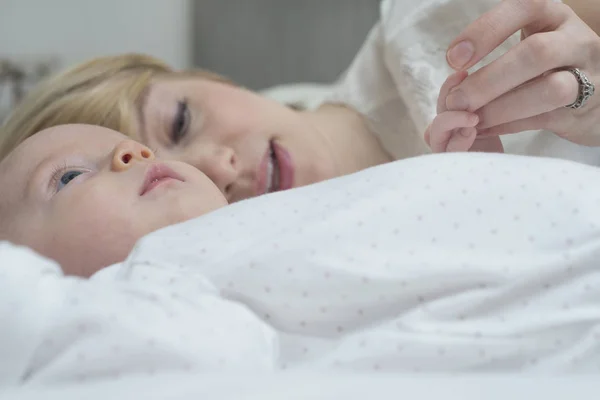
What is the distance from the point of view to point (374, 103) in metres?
1.17

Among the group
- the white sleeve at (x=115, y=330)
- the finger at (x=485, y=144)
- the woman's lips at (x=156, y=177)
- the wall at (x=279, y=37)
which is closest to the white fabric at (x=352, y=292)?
the white sleeve at (x=115, y=330)

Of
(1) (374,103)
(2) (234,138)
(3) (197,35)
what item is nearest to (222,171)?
(2) (234,138)

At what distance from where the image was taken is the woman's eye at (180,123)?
Answer: 929mm

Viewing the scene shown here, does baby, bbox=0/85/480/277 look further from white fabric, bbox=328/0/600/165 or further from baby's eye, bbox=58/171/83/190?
white fabric, bbox=328/0/600/165

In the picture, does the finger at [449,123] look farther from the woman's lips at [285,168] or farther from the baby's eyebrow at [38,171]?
the baby's eyebrow at [38,171]

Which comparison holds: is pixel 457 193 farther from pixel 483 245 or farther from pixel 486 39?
pixel 486 39

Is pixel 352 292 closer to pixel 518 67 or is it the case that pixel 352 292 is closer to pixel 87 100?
pixel 518 67

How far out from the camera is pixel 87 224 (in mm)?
562

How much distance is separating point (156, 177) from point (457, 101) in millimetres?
332

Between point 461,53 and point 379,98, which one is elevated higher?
point 461,53

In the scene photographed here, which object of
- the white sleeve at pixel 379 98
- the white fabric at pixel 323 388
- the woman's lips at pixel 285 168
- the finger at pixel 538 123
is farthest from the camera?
the white sleeve at pixel 379 98

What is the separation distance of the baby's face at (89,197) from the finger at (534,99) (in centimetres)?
32

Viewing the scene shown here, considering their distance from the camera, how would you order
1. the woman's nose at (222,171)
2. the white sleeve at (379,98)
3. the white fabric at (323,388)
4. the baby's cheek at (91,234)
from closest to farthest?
the white fabric at (323,388) → the baby's cheek at (91,234) → the woman's nose at (222,171) → the white sleeve at (379,98)

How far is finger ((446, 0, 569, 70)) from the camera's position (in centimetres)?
61
